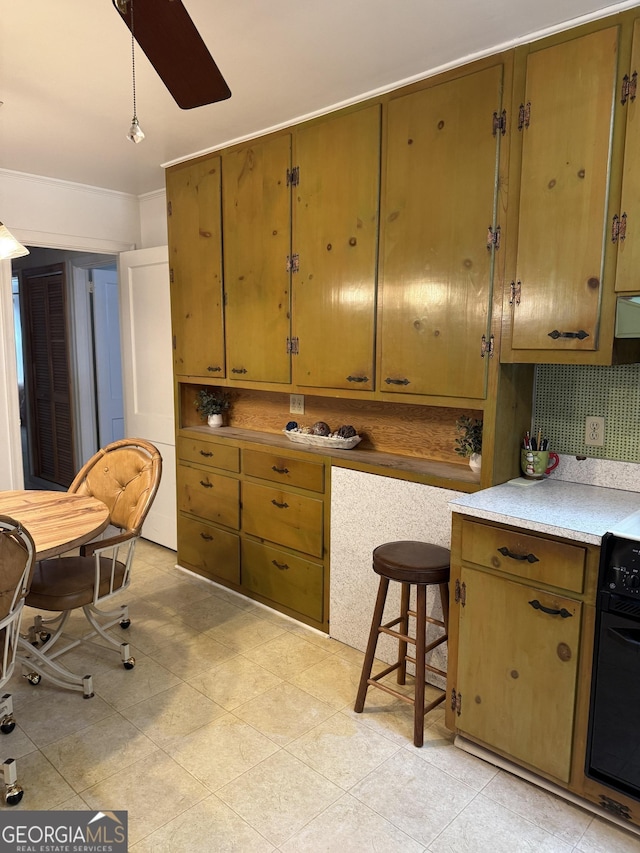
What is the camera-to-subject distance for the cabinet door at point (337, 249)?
2.67 m

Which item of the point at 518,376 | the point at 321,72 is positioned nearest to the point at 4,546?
the point at 518,376

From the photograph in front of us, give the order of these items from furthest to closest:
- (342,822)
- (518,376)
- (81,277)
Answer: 1. (81,277)
2. (518,376)
3. (342,822)

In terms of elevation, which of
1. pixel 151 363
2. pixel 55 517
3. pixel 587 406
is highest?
pixel 151 363

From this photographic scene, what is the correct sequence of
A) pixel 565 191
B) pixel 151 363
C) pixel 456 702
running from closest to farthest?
pixel 565 191 → pixel 456 702 → pixel 151 363

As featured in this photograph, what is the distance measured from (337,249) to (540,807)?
2.36 meters

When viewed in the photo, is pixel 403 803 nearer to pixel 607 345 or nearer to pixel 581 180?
pixel 607 345

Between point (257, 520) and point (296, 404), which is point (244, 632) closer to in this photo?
point (257, 520)

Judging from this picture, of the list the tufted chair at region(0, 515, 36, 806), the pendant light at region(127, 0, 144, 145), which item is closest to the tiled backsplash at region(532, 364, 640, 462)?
the pendant light at region(127, 0, 144, 145)

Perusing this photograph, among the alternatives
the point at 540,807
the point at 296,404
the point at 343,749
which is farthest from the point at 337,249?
the point at 540,807

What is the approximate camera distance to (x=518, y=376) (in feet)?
7.86

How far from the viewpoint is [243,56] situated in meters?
2.25

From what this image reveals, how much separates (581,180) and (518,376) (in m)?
0.75

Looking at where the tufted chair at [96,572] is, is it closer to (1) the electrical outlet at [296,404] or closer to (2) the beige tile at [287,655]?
(2) the beige tile at [287,655]

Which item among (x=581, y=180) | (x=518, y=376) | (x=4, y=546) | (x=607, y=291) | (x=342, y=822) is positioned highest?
(x=581, y=180)
